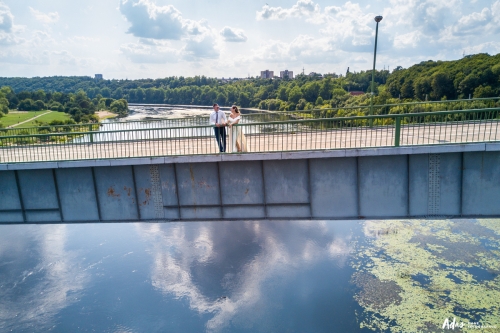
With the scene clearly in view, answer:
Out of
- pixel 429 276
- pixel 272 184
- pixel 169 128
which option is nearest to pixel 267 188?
pixel 272 184

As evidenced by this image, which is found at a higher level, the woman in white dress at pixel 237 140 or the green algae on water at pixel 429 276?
the woman in white dress at pixel 237 140

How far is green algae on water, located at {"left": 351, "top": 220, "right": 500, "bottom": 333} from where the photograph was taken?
57.7 feet

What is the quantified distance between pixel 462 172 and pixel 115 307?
726 inches

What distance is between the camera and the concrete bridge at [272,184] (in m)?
11.1

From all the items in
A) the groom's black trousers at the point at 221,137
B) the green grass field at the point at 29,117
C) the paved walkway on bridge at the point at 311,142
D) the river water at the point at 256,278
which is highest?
the groom's black trousers at the point at 221,137

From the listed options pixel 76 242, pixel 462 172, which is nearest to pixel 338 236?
pixel 462 172

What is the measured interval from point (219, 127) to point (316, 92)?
72.8 metres

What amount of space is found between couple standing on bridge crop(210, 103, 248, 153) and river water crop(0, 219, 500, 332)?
34.5ft

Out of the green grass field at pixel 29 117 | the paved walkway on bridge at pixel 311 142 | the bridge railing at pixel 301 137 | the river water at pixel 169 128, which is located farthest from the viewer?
the green grass field at pixel 29 117

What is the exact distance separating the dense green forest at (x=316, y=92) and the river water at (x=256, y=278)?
1533 cm

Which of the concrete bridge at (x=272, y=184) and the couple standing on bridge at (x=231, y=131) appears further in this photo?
the couple standing on bridge at (x=231, y=131)

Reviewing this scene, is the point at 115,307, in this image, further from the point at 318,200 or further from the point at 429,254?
the point at 429,254

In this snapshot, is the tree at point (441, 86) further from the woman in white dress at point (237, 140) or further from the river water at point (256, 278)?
the woman in white dress at point (237, 140)

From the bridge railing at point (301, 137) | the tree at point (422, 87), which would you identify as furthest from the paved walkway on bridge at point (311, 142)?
the tree at point (422, 87)
